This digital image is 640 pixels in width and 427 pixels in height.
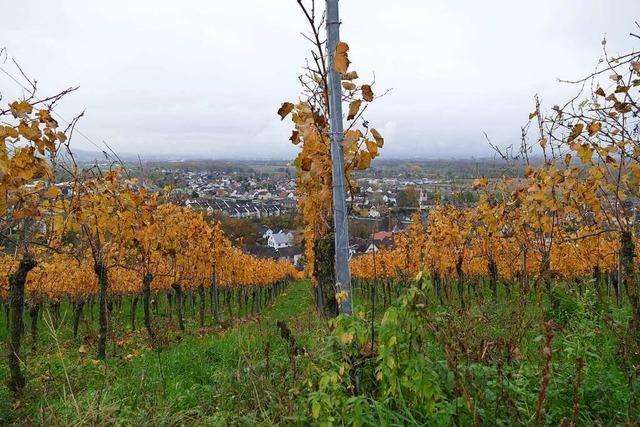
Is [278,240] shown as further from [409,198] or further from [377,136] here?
[377,136]

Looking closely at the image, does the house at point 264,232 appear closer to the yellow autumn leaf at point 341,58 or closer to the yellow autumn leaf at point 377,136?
the yellow autumn leaf at point 377,136

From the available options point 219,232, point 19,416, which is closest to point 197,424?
point 19,416

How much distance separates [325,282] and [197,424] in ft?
5.03

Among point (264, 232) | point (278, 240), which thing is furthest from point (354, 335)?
point (264, 232)

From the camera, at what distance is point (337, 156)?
2.99 meters

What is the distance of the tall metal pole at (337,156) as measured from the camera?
2.86 m

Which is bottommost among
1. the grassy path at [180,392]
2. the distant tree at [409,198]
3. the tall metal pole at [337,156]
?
the grassy path at [180,392]

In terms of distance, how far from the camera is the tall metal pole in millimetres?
2861

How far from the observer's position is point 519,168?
24.0 feet

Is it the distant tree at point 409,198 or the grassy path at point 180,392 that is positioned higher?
the distant tree at point 409,198

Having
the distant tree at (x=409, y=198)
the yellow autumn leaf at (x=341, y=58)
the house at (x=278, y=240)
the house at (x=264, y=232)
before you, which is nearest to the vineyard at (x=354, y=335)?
the yellow autumn leaf at (x=341, y=58)

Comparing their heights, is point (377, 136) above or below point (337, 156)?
above

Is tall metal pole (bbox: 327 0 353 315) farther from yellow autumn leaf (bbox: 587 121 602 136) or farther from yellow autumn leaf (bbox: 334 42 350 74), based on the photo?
yellow autumn leaf (bbox: 587 121 602 136)

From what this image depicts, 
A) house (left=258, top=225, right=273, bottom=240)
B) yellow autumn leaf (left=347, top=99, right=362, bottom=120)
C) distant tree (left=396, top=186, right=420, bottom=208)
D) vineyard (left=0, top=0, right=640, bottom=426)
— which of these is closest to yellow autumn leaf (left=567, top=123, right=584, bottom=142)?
vineyard (left=0, top=0, right=640, bottom=426)
